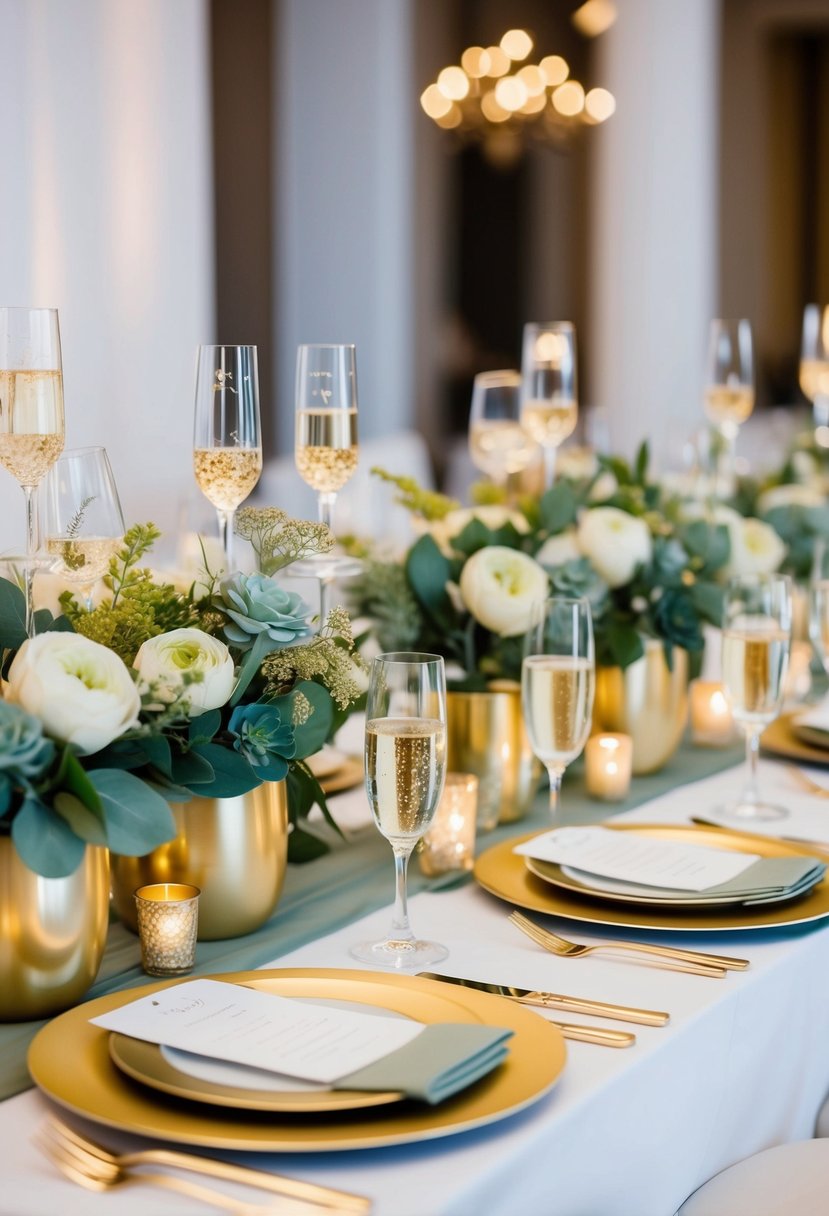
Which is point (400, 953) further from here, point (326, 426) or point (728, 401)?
point (728, 401)

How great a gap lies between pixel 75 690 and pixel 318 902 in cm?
44

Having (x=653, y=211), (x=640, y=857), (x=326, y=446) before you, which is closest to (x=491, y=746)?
(x=640, y=857)

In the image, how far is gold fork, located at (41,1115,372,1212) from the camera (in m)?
0.79

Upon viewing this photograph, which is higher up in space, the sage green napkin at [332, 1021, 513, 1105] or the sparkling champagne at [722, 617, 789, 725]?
the sparkling champagne at [722, 617, 789, 725]

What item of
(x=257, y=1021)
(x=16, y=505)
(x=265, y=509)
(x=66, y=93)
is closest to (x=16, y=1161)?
(x=257, y=1021)

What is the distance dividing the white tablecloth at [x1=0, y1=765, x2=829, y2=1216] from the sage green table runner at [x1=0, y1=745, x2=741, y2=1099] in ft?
0.08

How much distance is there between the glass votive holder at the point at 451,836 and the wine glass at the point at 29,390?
17.9 inches

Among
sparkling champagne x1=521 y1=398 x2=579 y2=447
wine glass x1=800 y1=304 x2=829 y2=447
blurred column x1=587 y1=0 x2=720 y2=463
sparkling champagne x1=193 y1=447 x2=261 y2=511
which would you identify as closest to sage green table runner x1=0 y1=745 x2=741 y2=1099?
sparkling champagne x1=193 y1=447 x2=261 y2=511

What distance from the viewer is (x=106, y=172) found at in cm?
315

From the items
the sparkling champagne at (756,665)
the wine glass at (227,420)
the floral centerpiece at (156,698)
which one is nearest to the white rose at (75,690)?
the floral centerpiece at (156,698)

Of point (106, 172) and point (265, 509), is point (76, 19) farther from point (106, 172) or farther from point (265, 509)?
point (265, 509)

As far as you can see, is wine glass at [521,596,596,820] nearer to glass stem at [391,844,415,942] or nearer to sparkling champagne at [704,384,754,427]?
glass stem at [391,844,415,942]

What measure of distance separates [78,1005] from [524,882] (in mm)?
Answer: 440

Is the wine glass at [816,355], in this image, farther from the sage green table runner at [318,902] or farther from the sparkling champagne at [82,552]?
the sparkling champagne at [82,552]
